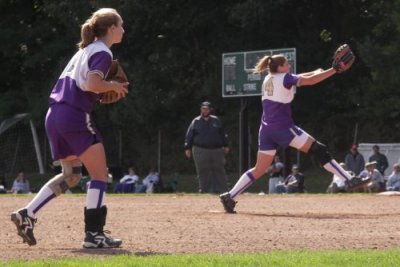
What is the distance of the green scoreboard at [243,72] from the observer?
2822 cm

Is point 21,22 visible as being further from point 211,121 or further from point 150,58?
point 211,121

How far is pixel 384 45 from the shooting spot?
3412cm

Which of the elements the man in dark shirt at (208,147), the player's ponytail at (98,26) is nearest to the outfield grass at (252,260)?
the player's ponytail at (98,26)

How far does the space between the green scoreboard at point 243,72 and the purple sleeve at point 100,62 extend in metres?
19.0

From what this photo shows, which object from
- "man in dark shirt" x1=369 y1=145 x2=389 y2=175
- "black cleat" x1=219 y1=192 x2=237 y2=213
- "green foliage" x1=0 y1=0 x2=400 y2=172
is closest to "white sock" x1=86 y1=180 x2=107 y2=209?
"black cleat" x1=219 y1=192 x2=237 y2=213

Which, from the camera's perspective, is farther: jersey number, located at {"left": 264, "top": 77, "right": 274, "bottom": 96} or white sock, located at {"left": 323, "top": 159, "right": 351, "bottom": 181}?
white sock, located at {"left": 323, "top": 159, "right": 351, "bottom": 181}

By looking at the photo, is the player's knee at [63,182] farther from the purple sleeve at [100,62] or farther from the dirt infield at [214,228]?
the purple sleeve at [100,62]

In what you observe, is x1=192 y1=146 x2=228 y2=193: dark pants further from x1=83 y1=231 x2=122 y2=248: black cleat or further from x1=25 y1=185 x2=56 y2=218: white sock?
x1=83 y1=231 x2=122 y2=248: black cleat

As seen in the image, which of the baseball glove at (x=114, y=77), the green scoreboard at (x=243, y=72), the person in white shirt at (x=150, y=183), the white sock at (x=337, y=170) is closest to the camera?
the baseball glove at (x=114, y=77)

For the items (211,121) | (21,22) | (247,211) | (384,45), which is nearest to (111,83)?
(247,211)

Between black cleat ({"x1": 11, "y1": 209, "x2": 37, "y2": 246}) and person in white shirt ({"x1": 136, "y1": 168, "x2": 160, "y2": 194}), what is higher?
black cleat ({"x1": 11, "y1": 209, "x2": 37, "y2": 246})

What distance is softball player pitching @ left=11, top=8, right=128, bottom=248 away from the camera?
358 inches

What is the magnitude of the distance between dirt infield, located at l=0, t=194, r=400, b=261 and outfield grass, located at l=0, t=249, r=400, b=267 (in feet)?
1.99

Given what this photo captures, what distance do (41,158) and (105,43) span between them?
32.0m
